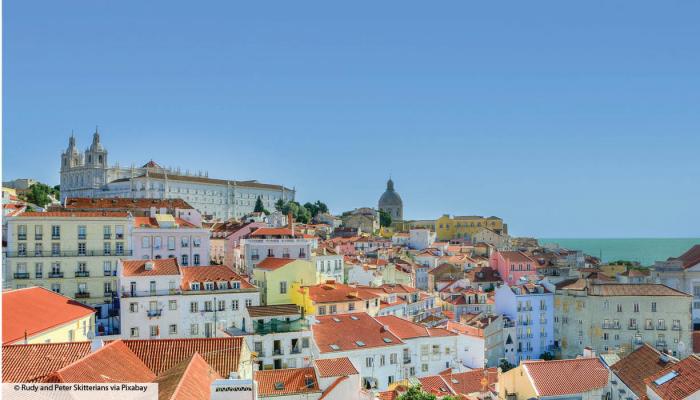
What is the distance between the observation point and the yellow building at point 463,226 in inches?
6412

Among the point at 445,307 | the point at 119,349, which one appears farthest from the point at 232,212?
the point at 119,349

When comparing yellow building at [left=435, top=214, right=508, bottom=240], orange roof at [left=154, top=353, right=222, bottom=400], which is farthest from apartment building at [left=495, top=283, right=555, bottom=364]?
yellow building at [left=435, top=214, right=508, bottom=240]

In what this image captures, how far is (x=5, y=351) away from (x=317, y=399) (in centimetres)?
1367

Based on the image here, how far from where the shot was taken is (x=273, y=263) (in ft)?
163

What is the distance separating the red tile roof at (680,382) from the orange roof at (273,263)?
1132 inches

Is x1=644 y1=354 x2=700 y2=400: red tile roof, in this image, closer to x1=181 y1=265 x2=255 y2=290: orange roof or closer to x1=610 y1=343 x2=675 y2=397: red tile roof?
x1=610 y1=343 x2=675 y2=397: red tile roof

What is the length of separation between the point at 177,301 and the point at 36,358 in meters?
18.1

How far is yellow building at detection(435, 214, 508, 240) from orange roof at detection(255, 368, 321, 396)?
134006mm

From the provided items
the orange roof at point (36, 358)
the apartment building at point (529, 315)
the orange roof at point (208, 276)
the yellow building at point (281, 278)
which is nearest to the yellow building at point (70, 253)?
the orange roof at point (208, 276)

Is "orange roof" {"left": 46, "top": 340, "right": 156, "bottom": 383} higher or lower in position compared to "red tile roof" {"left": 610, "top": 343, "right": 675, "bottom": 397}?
higher

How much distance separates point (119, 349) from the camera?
23.7 m

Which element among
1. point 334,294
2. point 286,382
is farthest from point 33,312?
point 334,294

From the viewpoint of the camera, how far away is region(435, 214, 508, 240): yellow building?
534 ft

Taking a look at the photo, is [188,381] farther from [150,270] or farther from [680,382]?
[150,270]
